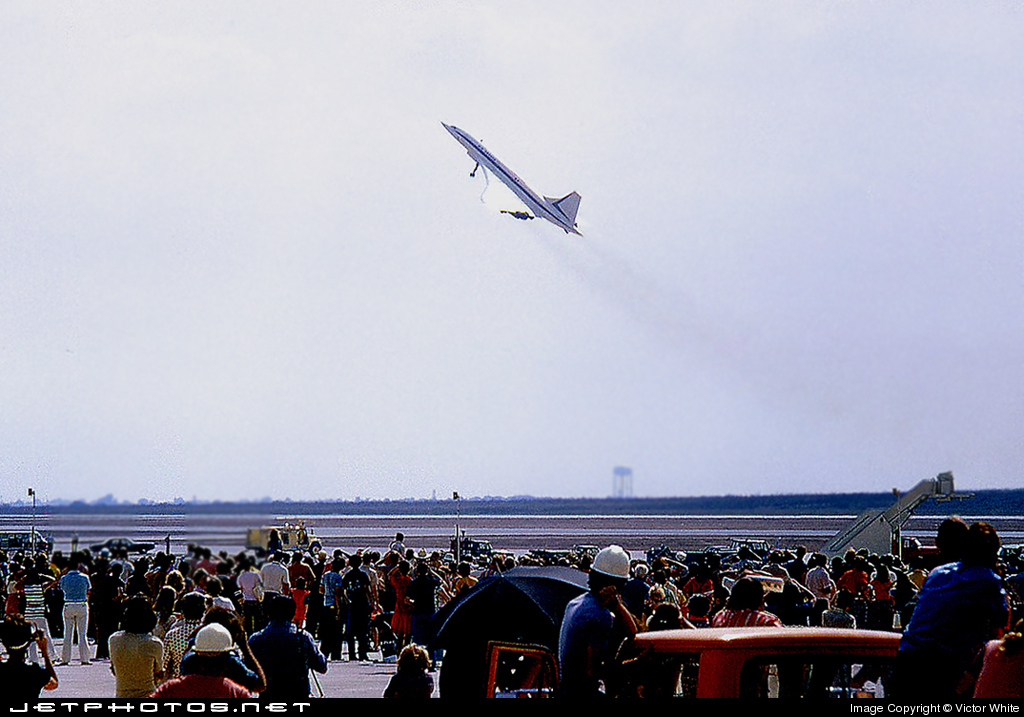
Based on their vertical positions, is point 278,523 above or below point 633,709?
above

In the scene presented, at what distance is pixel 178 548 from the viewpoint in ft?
23.5

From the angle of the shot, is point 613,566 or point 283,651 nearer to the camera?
point 613,566

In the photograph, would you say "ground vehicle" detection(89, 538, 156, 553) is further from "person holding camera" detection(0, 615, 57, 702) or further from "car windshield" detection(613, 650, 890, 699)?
"car windshield" detection(613, 650, 890, 699)

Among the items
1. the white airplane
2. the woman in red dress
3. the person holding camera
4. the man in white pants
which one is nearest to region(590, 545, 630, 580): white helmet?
the person holding camera

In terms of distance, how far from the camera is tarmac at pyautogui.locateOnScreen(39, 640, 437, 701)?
16.2 meters

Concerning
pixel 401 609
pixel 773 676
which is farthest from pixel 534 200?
pixel 773 676

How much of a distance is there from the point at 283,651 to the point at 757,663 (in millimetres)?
4497

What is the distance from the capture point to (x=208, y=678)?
7.68 m

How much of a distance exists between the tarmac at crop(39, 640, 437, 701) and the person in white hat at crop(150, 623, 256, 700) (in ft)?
22.8

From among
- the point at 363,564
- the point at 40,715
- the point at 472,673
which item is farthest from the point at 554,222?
the point at 40,715

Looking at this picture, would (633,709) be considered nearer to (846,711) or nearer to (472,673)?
(846,711)

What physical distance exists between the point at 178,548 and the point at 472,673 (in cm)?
415

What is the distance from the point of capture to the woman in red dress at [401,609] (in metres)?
21.5

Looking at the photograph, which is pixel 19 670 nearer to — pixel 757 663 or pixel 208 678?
pixel 208 678
